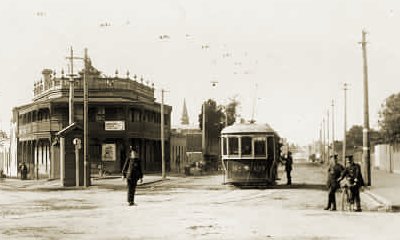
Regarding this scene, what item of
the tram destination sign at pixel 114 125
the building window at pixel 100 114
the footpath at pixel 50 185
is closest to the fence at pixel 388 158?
the tram destination sign at pixel 114 125

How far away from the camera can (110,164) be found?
173 feet

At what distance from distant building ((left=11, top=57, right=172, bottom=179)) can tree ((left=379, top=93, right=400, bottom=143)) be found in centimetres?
4385

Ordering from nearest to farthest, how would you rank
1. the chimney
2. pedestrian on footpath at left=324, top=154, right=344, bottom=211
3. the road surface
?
the road surface < pedestrian on footpath at left=324, top=154, right=344, bottom=211 < the chimney

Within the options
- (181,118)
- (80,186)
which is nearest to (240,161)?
(80,186)

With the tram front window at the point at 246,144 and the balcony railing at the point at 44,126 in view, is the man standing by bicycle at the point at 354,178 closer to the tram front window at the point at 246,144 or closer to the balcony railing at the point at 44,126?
the tram front window at the point at 246,144

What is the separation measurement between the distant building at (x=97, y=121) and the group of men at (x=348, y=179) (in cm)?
3283

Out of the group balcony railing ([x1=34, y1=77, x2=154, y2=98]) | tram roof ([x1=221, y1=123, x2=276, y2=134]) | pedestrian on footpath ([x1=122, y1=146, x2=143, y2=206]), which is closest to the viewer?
pedestrian on footpath ([x1=122, y1=146, x2=143, y2=206])

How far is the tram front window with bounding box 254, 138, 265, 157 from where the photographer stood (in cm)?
2866

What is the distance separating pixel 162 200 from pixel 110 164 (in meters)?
30.5

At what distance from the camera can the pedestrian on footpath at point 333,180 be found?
18469 millimetres

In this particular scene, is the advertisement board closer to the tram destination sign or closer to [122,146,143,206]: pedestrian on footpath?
the tram destination sign

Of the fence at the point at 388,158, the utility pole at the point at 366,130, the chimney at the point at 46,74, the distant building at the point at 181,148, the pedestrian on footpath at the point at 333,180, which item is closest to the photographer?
the pedestrian on footpath at the point at 333,180

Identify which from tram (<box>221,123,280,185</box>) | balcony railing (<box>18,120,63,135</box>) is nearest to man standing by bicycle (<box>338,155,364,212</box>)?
tram (<box>221,123,280,185</box>)

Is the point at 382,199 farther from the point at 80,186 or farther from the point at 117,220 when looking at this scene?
the point at 80,186
